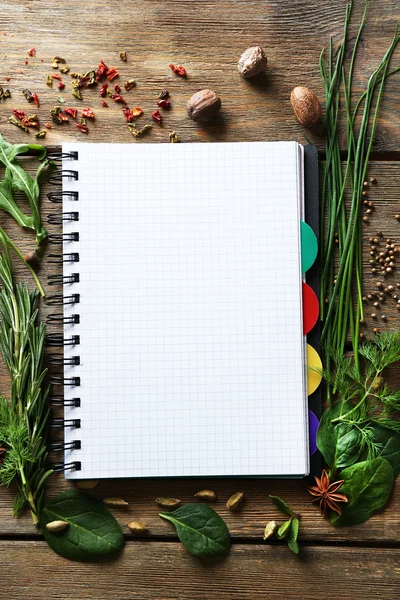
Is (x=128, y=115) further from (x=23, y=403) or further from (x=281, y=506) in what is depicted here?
(x=281, y=506)

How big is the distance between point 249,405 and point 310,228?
28 cm

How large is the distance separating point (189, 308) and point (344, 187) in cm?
30

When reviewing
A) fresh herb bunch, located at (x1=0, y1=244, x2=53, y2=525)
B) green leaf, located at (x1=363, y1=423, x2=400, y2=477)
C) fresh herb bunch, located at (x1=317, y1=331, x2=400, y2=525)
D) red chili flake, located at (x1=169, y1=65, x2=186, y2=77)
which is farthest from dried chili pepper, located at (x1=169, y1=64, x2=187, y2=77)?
green leaf, located at (x1=363, y1=423, x2=400, y2=477)

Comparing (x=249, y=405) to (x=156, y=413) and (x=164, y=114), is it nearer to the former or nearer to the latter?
(x=156, y=413)

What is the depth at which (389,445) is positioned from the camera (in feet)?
2.75

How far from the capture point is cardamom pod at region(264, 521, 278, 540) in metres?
0.83

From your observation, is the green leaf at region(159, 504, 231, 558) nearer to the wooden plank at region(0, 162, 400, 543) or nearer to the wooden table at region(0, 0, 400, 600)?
the wooden plank at region(0, 162, 400, 543)

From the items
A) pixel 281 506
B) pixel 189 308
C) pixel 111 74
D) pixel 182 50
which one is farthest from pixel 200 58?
pixel 281 506

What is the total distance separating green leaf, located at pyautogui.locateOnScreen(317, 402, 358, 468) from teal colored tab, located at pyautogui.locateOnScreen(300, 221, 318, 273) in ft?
0.71

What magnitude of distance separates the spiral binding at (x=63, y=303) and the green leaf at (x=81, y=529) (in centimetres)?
5

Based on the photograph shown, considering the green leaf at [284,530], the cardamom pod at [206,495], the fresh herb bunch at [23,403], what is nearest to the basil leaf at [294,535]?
the green leaf at [284,530]

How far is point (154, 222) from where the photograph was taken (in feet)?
2.78

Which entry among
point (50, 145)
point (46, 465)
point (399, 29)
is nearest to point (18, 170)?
point (50, 145)

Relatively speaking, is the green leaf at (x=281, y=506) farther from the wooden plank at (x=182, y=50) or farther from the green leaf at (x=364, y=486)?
the wooden plank at (x=182, y=50)
